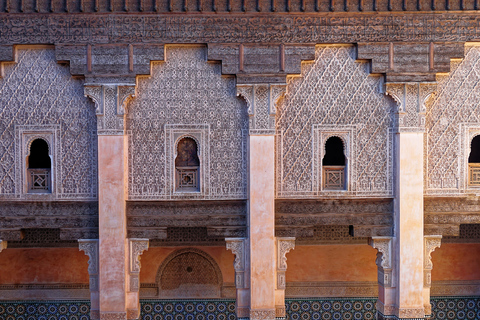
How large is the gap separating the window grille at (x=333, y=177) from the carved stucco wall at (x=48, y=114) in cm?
282

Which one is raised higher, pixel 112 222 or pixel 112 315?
pixel 112 222

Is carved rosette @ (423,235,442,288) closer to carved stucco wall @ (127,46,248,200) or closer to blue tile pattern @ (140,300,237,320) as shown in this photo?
carved stucco wall @ (127,46,248,200)

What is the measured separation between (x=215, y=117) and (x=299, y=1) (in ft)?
5.59

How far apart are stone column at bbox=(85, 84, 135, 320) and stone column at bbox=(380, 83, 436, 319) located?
326 cm

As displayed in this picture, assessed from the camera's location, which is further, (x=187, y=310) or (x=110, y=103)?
(x=187, y=310)

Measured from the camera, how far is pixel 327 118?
6.07m

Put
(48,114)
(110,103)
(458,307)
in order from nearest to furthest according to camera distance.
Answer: (110,103) → (48,114) → (458,307)

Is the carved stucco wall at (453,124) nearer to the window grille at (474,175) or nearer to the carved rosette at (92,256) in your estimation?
the window grille at (474,175)

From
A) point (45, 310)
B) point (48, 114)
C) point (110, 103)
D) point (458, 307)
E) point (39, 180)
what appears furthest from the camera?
point (458, 307)

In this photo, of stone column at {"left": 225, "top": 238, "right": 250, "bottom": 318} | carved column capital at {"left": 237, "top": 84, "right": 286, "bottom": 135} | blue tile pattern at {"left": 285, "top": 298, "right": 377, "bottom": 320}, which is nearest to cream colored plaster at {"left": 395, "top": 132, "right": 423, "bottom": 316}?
blue tile pattern at {"left": 285, "top": 298, "right": 377, "bottom": 320}

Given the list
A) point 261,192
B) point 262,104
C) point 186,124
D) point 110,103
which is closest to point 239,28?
point 262,104

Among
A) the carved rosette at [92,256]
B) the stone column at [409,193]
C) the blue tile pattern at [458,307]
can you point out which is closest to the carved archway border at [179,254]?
the carved rosette at [92,256]

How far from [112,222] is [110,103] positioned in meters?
1.42

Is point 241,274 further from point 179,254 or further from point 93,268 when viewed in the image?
point 93,268
